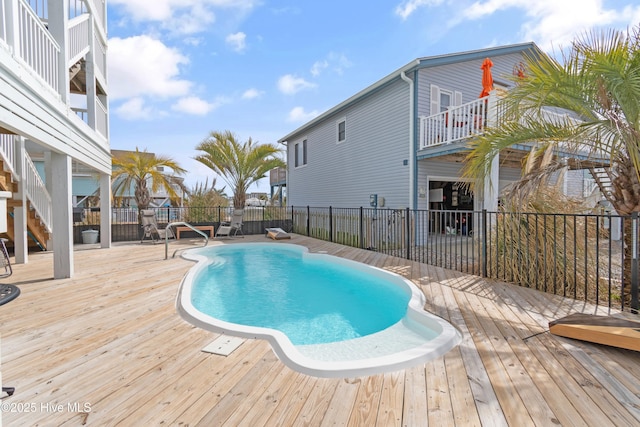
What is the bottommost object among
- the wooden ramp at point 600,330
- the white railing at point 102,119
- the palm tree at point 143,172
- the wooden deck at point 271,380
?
the wooden deck at point 271,380

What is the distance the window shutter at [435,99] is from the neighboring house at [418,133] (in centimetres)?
3

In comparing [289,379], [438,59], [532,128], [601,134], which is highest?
[438,59]

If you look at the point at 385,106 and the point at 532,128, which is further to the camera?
the point at 385,106

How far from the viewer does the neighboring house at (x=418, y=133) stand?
8.79 meters

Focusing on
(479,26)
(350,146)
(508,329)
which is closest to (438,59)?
(479,26)

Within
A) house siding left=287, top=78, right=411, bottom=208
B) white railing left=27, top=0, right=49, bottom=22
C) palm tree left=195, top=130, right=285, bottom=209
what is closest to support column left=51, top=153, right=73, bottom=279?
white railing left=27, top=0, right=49, bottom=22

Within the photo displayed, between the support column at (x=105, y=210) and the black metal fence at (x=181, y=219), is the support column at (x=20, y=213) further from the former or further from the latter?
the black metal fence at (x=181, y=219)

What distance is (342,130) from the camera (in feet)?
43.5

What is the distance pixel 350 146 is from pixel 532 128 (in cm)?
829

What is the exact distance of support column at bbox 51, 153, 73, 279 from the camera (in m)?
4.95

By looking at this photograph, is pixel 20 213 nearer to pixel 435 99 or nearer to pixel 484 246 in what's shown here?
pixel 484 246

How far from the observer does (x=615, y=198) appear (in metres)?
4.30

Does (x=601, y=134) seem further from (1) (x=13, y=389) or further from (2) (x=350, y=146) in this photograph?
(2) (x=350, y=146)

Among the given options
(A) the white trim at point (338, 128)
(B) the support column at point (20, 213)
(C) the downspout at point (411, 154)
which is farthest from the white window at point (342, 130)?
(B) the support column at point (20, 213)
